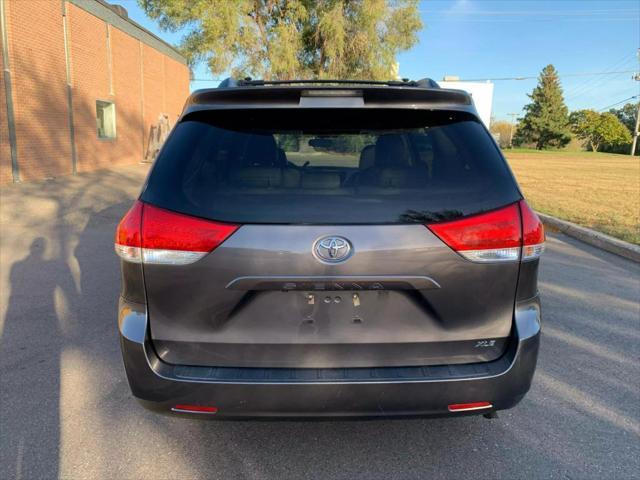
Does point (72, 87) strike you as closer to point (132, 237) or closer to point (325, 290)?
point (132, 237)

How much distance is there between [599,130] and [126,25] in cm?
8178

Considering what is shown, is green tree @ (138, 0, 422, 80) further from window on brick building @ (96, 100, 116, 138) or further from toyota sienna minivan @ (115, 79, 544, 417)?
toyota sienna minivan @ (115, 79, 544, 417)

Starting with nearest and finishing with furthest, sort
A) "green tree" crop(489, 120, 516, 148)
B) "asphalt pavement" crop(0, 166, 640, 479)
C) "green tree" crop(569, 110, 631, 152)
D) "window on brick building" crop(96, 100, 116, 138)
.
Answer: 1. "asphalt pavement" crop(0, 166, 640, 479)
2. "window on brick building" crop(96, 100, 116, 138)
3. "green tree" crop(569, 110, 631, 152)
4. "green tree" crop(489, 120, 516, 148)

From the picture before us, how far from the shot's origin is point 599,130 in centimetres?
8269

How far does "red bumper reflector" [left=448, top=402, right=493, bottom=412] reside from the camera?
2.16 meters

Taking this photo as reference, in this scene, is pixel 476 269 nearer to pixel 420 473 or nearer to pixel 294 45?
pixel 420 473

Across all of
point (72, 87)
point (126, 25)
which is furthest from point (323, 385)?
point (126, 25)

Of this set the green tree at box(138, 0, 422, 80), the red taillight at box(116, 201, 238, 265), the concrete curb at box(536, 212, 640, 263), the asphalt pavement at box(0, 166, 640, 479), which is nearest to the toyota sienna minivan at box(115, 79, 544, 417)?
the red taillight at box(116, 201, 238, 265)

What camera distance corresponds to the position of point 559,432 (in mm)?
2861

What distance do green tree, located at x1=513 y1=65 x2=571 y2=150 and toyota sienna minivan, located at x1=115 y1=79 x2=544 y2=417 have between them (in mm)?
79501

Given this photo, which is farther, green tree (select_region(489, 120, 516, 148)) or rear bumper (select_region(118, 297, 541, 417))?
green tree (select_region(489, 120, 516, 148))

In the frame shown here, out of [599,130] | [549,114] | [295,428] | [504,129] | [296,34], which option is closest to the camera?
[295,428]

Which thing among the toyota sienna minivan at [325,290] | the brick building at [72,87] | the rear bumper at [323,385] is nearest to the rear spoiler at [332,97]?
the toyota sienna minivan at [325,290]

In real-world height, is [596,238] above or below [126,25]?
below
